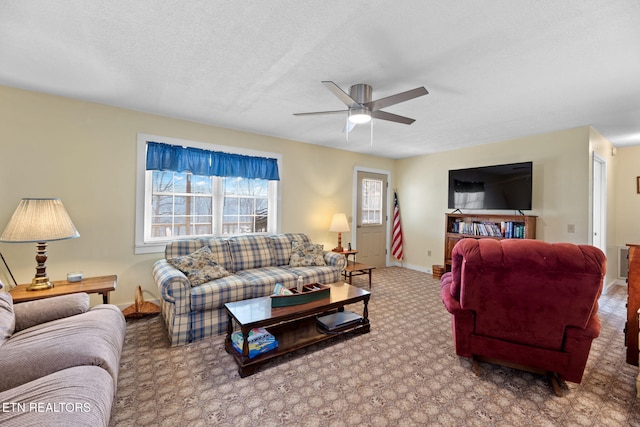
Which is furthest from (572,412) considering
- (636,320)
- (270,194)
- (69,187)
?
(69,187)

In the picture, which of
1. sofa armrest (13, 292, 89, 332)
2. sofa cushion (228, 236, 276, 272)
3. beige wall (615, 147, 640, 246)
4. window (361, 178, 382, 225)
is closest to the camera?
sofa armrest (13, 292, 89, 332)

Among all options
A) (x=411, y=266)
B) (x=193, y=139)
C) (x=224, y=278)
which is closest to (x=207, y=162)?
(x=193, y=139)

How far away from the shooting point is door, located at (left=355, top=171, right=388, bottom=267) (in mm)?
5676

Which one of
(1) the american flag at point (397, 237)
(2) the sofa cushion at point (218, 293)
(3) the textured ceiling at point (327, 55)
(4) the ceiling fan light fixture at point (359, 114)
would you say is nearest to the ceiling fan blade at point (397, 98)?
(4) the ceiling fan light fixture at point (359, 114)

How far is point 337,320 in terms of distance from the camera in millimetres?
2771

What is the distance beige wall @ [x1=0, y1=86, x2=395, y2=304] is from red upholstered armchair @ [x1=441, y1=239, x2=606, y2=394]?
3522mm

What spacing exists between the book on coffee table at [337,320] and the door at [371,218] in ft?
9.22

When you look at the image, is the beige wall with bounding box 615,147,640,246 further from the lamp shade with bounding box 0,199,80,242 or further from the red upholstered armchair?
the lamp shade with bounding box 0,199,80,242

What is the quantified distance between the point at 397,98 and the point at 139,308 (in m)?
3.49

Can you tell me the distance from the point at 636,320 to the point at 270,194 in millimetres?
4246

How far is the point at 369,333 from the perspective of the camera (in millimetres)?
2811

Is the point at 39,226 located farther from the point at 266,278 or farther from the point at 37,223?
the point at 266,278

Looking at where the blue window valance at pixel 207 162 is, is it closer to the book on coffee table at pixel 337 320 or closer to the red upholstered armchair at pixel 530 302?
the book on coffee table at pixel 337 320

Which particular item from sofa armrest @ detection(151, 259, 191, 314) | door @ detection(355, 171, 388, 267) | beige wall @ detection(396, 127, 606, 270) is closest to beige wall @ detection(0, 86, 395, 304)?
sofa armrest @ detection(151, 259, 191, 314)
